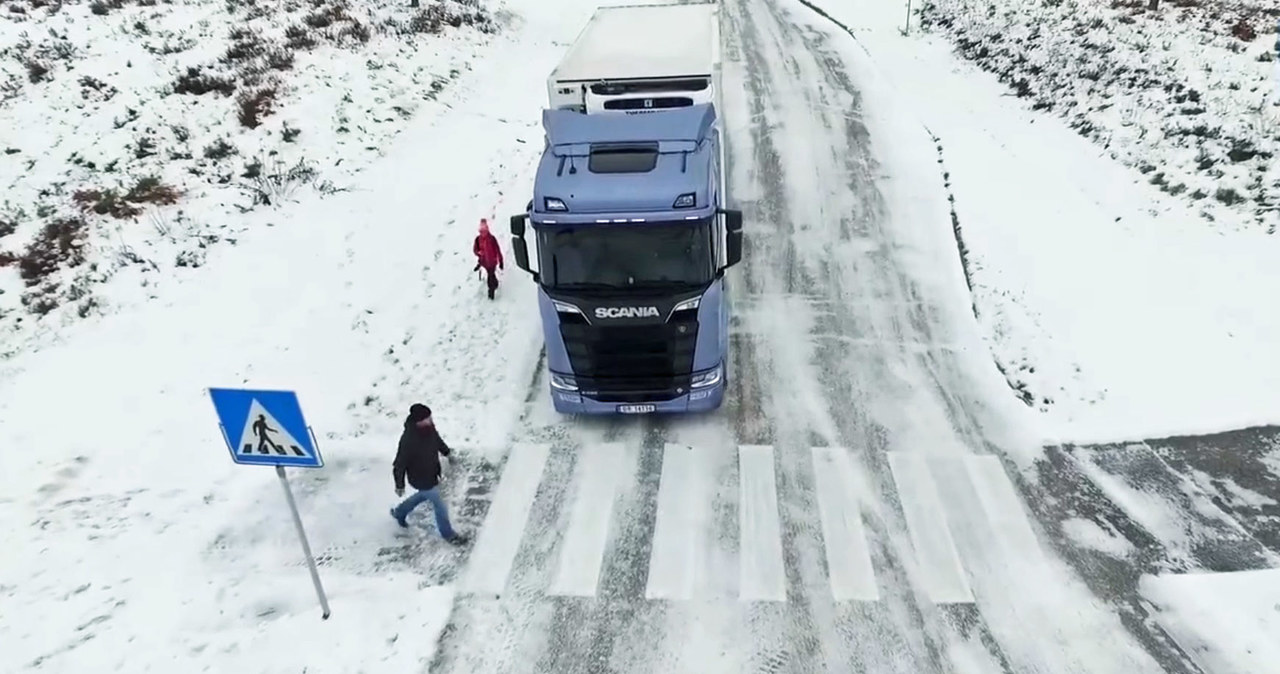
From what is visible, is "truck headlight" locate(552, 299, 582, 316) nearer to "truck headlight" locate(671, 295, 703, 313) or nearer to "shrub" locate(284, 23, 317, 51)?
"truck headlight" locate(671, 295, 703, 313)

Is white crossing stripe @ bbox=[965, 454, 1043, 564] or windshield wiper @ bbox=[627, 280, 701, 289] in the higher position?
windshield wiper @ bbox=[627, 280, 701, 289]

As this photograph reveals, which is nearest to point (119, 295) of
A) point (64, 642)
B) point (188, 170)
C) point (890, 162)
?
point (188, 170)

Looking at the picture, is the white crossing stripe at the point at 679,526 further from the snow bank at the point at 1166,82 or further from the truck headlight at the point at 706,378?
the snow bank at the point at 1166,82

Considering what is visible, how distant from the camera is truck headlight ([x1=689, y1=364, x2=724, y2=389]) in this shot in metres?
10.6

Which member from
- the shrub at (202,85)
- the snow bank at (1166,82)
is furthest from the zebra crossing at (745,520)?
the shrub at (202,85)

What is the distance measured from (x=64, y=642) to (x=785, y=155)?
53.3 ft

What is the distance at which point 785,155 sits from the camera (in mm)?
19078

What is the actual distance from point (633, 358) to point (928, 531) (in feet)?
13.6

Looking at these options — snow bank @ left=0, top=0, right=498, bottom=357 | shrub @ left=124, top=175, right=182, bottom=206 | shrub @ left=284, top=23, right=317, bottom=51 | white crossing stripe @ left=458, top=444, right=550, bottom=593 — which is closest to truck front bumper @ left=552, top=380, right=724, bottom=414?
white crossing stripe @ left=458, top=444, right=550, bottom=593

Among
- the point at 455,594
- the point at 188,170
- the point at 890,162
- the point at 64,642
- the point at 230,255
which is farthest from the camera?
the point at 890,162

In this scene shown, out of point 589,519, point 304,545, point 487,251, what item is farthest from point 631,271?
point 304,545

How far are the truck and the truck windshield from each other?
0.5 inches

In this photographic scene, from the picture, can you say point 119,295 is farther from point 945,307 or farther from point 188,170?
point 945,307

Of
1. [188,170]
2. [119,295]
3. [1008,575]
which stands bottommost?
[1008,575]
